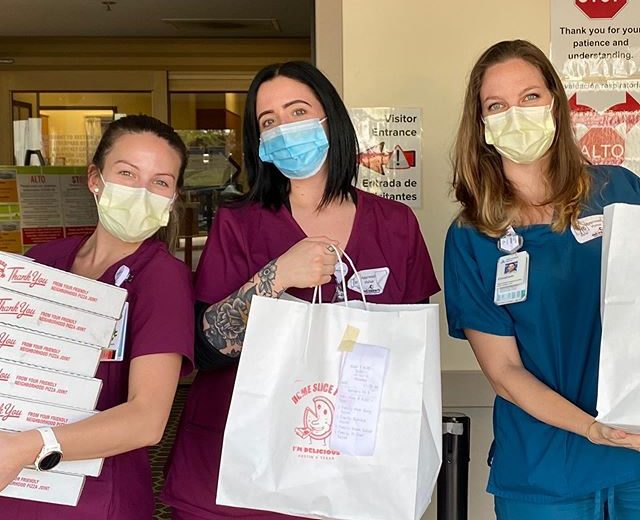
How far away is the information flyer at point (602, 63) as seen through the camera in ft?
8.11

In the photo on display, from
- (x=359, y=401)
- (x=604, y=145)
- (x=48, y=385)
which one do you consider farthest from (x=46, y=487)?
(x=604, y=145)

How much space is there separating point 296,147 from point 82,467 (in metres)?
0.70

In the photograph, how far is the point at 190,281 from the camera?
141cm

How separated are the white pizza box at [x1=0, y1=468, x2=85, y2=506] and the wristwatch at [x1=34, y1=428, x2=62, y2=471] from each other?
7 centimetres

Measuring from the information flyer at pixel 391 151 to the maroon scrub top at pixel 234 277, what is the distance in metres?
0.98

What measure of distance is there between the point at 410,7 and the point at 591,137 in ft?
2.48

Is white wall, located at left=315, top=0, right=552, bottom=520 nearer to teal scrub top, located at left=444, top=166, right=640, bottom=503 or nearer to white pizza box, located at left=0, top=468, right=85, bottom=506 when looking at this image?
teal scrub top, located at left=444, top=166, right=640, bottom=503

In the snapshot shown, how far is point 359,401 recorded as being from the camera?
123cm

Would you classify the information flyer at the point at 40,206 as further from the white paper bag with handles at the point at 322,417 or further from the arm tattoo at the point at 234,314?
the white paper bag with handles at the point at 322,417

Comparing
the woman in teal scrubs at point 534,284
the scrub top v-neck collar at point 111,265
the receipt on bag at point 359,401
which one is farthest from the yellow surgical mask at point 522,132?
the scrub top v-neck collar at point 111,265

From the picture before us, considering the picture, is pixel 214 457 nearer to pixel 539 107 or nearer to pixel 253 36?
pixel 539 107

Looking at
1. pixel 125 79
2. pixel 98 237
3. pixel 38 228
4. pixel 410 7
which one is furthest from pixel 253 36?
pixel 98 237

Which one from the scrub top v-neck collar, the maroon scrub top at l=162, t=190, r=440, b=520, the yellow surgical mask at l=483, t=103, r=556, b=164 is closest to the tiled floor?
the maroon scrub top at l=162, t=190, r=440, b=520

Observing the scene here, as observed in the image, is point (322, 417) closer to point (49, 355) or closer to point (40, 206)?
point (49, 355)
